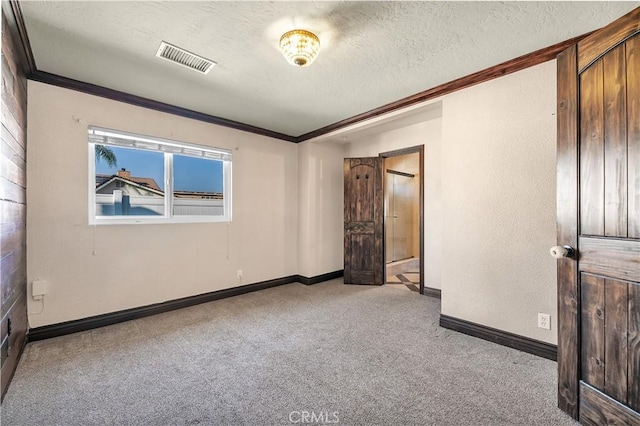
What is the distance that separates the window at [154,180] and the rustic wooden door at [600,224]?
360 cm

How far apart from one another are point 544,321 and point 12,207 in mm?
4152

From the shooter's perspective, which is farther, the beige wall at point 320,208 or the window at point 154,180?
the beige wall at point 320,208

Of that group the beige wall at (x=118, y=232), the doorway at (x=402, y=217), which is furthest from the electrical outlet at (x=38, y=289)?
the doorway at (x=402, y=217)

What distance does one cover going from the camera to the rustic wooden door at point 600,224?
1292mm

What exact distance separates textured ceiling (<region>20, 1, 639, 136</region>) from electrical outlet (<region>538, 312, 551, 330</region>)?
2.14m

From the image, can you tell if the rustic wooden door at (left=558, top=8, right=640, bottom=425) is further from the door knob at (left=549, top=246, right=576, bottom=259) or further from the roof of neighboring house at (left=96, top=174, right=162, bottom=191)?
the roof of neighboring house at (left=96, top=174, right=162, bottom=191)

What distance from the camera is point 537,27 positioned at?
1930 millimetres

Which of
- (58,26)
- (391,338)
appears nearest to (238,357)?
(391,338)

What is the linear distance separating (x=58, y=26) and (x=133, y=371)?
2.49m

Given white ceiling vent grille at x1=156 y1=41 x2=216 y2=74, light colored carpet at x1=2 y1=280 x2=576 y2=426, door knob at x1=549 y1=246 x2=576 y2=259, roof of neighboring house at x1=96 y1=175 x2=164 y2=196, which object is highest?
white ceiling vent grille at x1=156 y1=41 x2=216 y2=74

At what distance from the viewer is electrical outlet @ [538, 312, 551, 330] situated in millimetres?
2229

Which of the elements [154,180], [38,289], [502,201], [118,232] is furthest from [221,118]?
[502,201]

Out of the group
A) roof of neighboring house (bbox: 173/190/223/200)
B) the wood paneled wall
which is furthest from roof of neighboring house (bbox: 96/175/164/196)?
the wood paneled wall

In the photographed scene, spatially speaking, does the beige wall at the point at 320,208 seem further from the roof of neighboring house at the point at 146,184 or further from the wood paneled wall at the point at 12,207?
the wood paneled wall at the point at 12,207
